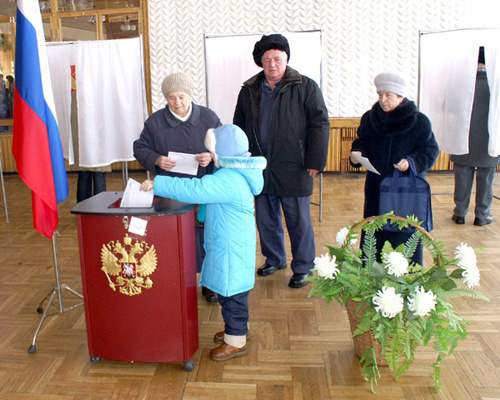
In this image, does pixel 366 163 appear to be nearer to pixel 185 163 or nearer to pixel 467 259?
pixel 467 259

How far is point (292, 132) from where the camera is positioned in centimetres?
290

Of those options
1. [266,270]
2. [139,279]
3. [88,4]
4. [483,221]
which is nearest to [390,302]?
[139,279]

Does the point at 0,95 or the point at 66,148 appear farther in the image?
the point at 0,95

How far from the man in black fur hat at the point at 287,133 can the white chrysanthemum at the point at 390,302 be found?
115 centimetres

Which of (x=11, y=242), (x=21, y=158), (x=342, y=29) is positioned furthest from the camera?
(x=342, y=29)

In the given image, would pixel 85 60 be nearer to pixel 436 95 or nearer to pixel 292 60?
pixel 292 60

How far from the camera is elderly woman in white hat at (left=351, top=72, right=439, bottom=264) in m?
2.50

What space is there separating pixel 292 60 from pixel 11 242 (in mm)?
2839

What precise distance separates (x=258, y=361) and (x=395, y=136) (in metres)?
1.30

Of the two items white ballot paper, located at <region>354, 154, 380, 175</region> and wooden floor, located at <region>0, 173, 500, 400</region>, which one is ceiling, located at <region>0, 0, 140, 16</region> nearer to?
wooden floor, located at <region>0, 173, 500, 400</region>

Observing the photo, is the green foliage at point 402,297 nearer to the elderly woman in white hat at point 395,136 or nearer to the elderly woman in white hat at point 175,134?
the elderly woman in white hat at point 395,136

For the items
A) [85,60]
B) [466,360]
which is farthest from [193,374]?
[85,60]

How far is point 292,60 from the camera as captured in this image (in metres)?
4.58

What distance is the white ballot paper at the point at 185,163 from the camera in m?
2.50
